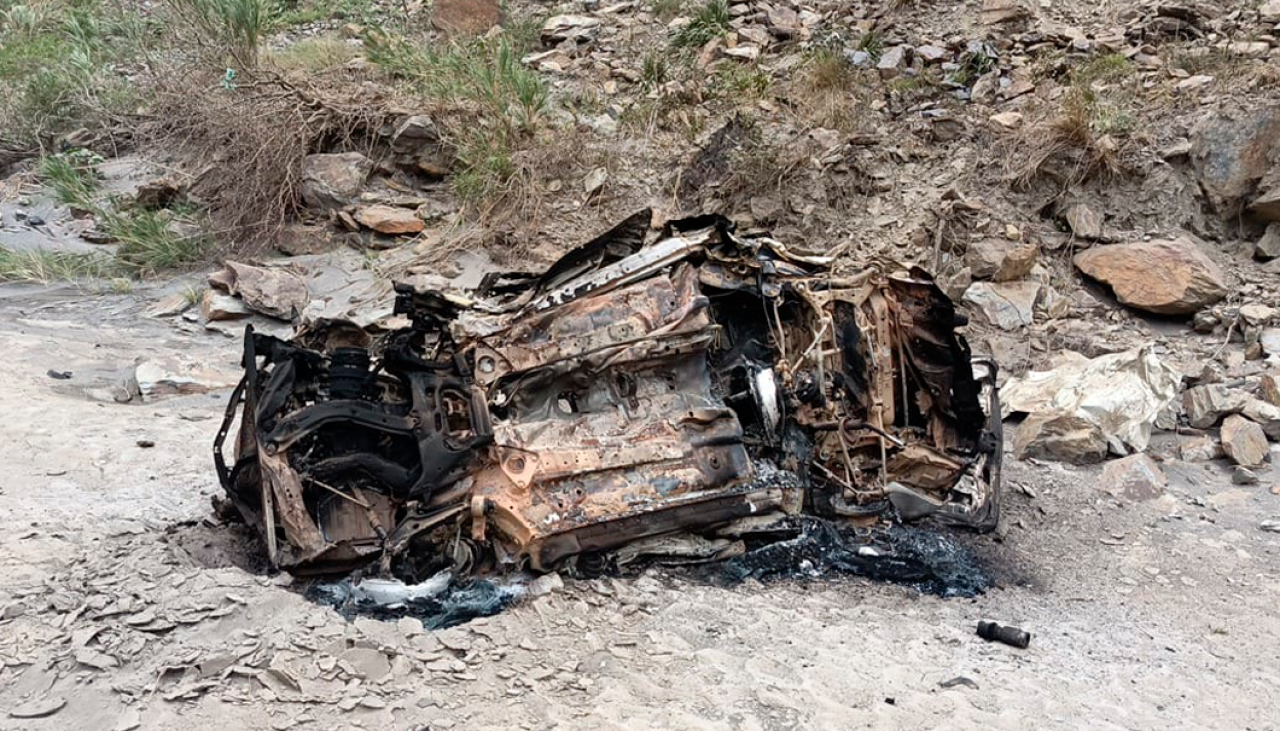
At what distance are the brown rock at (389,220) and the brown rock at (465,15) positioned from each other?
3782mm

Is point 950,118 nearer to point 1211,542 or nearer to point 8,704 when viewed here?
point 1211,542

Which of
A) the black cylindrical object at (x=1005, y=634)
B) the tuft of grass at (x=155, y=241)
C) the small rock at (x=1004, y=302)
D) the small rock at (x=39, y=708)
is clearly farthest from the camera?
the tuft of grass at (x=155, y=241)

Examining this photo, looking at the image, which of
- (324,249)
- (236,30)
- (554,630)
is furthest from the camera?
(236,30)

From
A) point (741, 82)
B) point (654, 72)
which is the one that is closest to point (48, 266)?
point (654, 72)

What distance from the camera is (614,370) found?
4.50m

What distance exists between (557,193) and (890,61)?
365cm

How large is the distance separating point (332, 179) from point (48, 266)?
2.80 metres

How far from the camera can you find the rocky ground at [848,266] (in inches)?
135

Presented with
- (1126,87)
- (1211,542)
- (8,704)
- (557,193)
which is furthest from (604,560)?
(1126,87)

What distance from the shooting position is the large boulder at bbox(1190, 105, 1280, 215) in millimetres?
8227

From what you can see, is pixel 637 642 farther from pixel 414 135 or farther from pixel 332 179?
pixel 414 135

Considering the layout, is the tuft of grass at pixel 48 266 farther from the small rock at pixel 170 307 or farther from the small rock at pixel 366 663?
the small rock at pixel 366 663

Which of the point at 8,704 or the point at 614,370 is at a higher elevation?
the point at 614,370

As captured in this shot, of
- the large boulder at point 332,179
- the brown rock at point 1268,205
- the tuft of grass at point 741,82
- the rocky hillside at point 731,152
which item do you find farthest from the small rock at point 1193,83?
the large boulder at point 332,179
